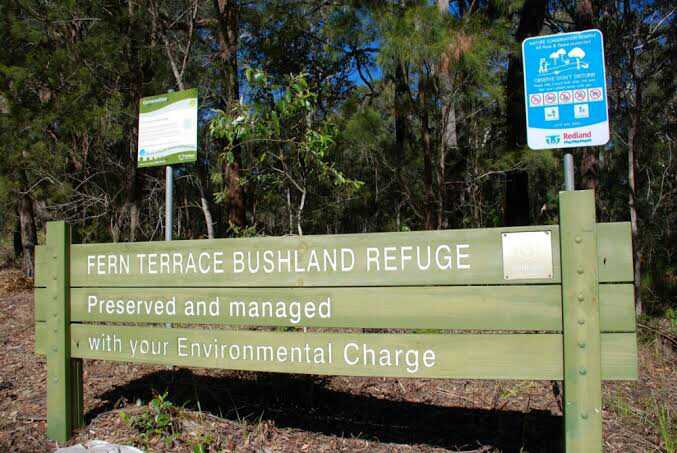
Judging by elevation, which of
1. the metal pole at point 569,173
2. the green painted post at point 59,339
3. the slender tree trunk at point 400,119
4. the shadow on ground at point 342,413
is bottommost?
the shadow on ground at point 342,413

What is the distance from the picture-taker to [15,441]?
10.9 feet

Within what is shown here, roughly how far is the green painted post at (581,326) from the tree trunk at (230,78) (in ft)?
13.7

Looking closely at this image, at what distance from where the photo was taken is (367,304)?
270 cm

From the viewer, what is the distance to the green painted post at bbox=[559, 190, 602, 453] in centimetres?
233

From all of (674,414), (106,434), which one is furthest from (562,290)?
(106,434)

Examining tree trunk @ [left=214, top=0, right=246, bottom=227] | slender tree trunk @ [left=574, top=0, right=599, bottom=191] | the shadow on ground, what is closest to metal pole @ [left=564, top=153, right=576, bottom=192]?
the shadow on ground

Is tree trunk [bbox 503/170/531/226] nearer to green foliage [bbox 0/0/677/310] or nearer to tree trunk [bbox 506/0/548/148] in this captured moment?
green foliage [bbox 0/0/677/310]

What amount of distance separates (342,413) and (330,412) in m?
0.08

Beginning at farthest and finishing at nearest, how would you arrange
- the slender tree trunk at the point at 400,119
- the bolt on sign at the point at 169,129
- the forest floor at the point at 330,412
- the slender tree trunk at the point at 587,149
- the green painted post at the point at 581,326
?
the slender tree trunk at the point at 587,149, the slender tree trunk at the point at 400,119, the bolt on sign at the point at 169,129, the forest floor at the point at 330,412, the green painted post at the point at 581,326

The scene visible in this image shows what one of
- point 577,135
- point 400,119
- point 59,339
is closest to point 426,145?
point 400,119

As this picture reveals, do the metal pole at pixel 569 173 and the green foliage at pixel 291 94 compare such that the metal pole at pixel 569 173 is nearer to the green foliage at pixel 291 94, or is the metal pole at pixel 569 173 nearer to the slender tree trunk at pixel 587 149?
the green foliage at pixel 291 94

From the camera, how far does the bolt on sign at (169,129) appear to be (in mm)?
3998

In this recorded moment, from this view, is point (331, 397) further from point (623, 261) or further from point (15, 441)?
point (623, 261)

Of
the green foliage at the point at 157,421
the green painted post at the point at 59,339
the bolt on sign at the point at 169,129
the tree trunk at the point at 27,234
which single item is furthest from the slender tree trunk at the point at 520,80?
the tree trunk at the point at 27,234
